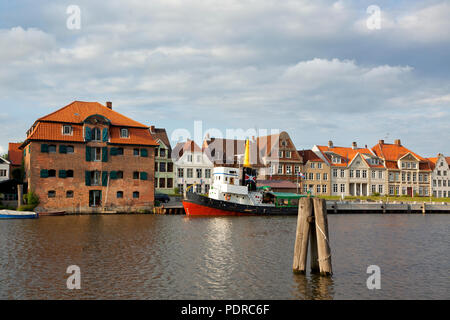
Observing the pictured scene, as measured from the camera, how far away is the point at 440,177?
104m

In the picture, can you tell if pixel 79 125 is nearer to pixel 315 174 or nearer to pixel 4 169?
pixel 4 169

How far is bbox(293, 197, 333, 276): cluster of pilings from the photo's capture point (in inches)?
670

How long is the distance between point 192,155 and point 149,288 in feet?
209

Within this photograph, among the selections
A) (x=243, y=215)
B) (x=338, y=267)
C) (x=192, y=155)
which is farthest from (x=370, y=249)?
(x=192, y=155)

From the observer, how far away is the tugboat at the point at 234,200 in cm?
5484

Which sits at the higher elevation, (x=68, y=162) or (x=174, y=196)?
(x=68, y=162)

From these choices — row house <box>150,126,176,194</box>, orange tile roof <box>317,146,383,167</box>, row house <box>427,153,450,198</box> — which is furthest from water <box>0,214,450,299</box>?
row house <box>427,153,450,198</box>

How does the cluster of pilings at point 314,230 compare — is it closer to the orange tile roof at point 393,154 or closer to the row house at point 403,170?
the row house at point 403,170

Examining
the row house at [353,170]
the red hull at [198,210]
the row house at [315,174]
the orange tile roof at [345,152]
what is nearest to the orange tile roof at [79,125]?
the red hull at [198,210]

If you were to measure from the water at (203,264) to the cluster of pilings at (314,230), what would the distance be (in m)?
0.93

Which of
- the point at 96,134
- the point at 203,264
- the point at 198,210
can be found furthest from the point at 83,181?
the point at 203,264

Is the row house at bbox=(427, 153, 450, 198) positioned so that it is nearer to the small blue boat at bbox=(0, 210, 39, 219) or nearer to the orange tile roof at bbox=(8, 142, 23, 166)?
the orange tile roof at bbox=(8, 142, 23, 166)
